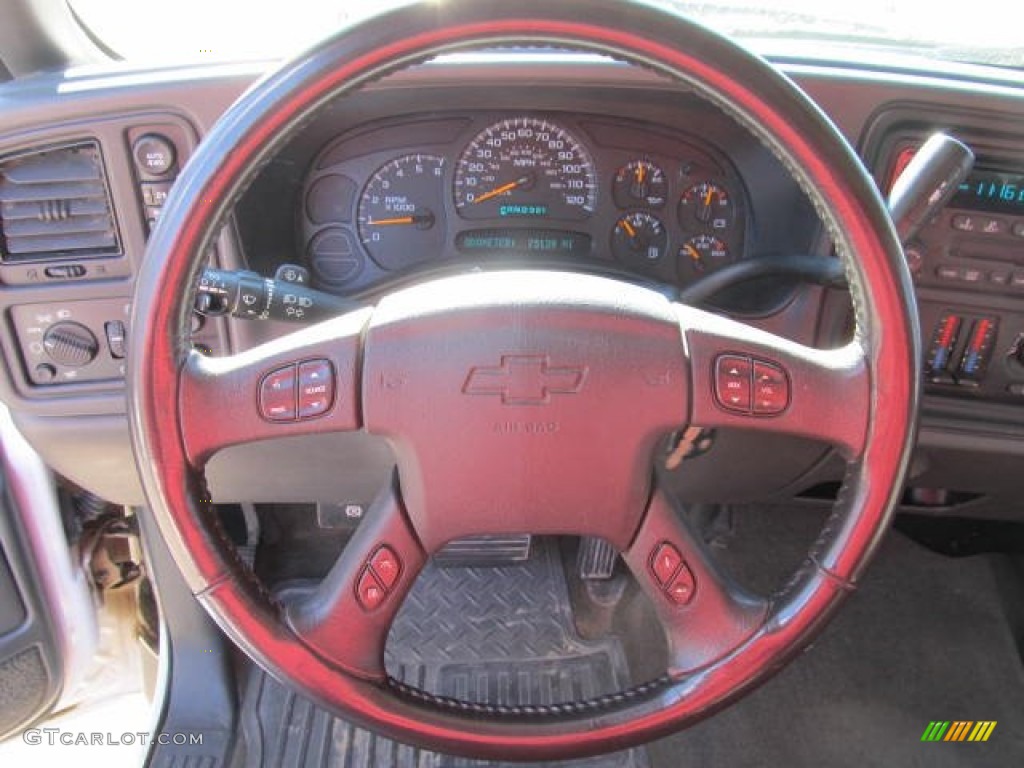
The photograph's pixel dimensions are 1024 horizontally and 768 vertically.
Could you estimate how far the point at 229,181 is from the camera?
2.88 feet

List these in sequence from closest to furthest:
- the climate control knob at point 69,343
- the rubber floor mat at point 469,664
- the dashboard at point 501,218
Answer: the dashboard at point 501,218 → the climate control knob at point 69,343 → the rubber floor mat at point 469,664

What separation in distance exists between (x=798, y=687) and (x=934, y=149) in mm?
1190

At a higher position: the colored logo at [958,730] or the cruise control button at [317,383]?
the cruise control button at [317,383]

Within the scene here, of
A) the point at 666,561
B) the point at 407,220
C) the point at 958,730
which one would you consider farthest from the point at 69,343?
the point at 958,730

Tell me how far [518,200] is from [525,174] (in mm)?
44

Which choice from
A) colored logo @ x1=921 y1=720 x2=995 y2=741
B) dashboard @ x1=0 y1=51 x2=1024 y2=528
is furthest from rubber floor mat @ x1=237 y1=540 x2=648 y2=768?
colored logo @ x1=921 y1=720 x2=995 y2=741

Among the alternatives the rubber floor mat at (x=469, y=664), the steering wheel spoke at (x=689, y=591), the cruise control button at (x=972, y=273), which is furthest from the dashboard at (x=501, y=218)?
the steering wheel spoke at (x=689, y=591)

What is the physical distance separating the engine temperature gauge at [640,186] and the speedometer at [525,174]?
0.13 feet

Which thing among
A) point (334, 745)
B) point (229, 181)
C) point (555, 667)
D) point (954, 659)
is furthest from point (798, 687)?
point (229, 181)

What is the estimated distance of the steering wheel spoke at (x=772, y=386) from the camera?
961mm

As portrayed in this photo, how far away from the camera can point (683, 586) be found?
1031 millimetres

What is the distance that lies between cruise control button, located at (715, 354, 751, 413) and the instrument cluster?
2.05 ft

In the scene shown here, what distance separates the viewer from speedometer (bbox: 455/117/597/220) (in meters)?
1.50

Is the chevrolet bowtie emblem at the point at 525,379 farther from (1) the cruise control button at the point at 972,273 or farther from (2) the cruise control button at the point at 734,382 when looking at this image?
(1) the cruise control button at the point at 972,273
